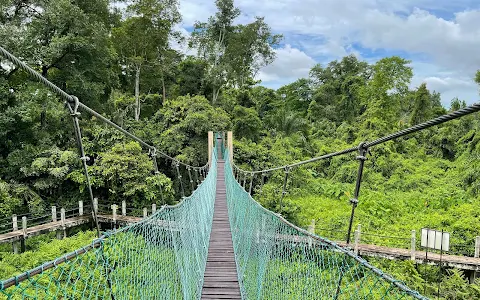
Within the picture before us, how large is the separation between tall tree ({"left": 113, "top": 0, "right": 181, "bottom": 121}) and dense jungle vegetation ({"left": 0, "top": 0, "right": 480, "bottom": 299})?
39mm

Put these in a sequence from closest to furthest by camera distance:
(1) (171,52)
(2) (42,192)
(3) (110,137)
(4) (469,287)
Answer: (4) (469,287) → (2) (42,192) → (3) (110,137) → (1) (171,52)

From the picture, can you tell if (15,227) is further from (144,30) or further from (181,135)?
(144,30)

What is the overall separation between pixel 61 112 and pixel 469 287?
7.88 m

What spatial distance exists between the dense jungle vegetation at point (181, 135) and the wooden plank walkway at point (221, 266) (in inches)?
36.3

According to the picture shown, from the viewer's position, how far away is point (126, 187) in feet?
24.2

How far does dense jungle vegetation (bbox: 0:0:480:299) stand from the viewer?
6.75m

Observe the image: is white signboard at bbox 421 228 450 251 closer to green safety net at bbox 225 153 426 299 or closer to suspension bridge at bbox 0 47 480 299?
green safety net at bbox 225 153 426 299

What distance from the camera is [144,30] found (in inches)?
391

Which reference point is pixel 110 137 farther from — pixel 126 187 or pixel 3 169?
pixel 3 169

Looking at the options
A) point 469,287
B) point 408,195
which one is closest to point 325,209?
point 408,195

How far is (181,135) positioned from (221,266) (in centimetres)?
662

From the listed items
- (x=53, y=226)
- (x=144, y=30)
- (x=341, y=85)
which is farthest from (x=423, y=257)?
(x=341, y=85)

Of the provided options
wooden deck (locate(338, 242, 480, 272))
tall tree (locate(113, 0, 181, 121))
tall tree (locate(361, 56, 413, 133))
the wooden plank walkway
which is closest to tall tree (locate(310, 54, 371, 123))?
tall tree (locate(361, 56, 413, 133))

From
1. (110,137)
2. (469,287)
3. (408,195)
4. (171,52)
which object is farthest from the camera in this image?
(171,52)
